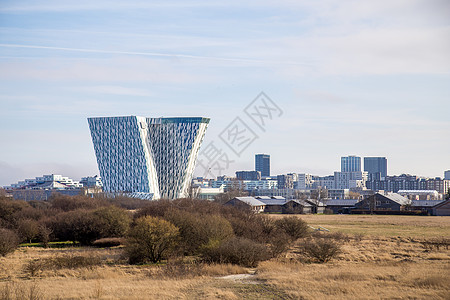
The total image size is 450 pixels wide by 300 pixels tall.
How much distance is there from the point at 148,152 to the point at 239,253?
96217 mm

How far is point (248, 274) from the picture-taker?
81.1ft

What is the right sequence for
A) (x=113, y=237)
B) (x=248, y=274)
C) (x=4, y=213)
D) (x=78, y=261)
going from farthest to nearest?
(x=4, y=213)
(x=113, y=237)
(x=78, y=261)
(x=248, y=274)

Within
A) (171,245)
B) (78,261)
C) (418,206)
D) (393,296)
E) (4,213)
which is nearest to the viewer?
(393,296)

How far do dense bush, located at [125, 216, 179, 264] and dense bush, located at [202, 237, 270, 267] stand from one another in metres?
4.11

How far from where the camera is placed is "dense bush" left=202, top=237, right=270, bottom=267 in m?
27.7

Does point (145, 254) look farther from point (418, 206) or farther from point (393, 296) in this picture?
point (418, 206)

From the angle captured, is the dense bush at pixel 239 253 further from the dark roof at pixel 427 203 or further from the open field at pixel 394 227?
the dark roof at pixel 427 203

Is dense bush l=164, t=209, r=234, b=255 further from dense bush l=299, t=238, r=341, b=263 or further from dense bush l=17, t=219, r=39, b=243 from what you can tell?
dense bush l=17, t=219, r=39, b=243

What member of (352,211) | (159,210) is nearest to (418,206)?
(352,211)

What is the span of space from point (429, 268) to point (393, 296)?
786 cm

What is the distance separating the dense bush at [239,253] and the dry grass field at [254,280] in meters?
0.53

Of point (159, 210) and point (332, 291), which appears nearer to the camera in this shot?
point (332, 291)

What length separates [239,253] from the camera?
27656mm

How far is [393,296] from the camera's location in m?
18.1
